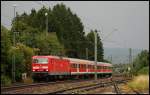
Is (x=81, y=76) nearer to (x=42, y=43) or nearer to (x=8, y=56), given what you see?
(x=42, y=43)

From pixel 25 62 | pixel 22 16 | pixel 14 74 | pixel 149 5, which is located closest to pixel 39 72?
pixel 14 74

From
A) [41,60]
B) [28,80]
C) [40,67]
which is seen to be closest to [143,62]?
[41,60]

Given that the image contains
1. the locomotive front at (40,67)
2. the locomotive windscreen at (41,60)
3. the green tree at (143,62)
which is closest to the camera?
the green tree at (143,62)

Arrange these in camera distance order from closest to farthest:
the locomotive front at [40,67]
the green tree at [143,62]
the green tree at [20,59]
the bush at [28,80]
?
the green tree at [143,62], the locomotive front at [40,67], the green tree at [20,59], the bush at [28,80]

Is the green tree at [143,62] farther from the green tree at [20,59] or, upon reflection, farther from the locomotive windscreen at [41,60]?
the green tree at [20,59]

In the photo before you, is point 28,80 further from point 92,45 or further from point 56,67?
point 92,45

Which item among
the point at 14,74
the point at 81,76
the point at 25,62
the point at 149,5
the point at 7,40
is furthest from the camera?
the point at 81,76

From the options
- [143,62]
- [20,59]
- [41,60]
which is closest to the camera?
[41,60]

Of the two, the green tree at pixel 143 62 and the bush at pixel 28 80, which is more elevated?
the green tree at pixel 143 62

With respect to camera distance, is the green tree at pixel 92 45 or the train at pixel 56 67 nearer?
the train at pixel 56 67

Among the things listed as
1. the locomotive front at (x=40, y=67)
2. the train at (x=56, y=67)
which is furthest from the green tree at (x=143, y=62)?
the locomotive front at (x=40, y=67)

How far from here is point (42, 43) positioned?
72375 mm

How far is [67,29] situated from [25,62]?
176 ft

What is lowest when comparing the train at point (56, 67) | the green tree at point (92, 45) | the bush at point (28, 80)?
the bush at point (28, 80)
